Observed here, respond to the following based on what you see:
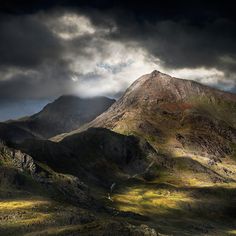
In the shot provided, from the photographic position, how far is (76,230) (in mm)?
123812

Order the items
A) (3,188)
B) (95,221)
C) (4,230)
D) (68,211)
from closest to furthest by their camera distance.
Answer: (4,230) → (95,221) → (68,211) → (3,188)

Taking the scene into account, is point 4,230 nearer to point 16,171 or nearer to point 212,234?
point 16,171

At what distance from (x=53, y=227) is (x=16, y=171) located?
69543mm

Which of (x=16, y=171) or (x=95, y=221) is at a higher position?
(x=16, y=171)

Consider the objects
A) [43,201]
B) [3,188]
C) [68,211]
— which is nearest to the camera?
[68,211]

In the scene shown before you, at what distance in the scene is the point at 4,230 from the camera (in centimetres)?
13188

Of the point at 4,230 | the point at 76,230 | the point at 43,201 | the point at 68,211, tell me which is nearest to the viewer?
the point at 76,230

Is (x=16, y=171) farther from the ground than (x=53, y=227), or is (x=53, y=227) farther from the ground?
(x=16, y=171)

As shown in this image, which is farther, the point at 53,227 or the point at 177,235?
the point at 177,235

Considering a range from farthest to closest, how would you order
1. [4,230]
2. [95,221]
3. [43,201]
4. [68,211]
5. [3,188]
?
[3,188] < [43,201] < [68,211] < [95,221] < [4,230]

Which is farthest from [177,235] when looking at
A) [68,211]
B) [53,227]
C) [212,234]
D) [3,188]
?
[3,188]

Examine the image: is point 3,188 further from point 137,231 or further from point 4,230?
point 137,231

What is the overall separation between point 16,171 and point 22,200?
28.1 m

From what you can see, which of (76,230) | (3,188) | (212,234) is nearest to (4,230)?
(76,230)
